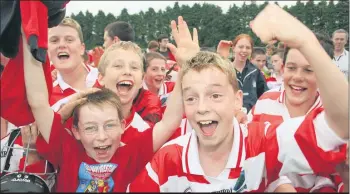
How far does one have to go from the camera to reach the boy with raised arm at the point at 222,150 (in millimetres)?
1952

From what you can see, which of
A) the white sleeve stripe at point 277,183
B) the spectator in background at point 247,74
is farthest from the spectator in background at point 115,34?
the white sleeve stripe at point 277,183

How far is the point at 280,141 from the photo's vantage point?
2.01m

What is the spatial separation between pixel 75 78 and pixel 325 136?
218cm

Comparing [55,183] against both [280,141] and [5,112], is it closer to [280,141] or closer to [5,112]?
[5,112]

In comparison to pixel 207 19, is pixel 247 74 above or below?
below

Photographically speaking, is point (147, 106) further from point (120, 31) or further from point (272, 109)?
point (120, 31)

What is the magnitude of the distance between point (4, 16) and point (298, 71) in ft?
5.30

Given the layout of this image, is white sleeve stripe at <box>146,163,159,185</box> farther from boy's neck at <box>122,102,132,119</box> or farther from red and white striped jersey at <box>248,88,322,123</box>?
red and white striped jersey at <box>248,88,322,123</box>

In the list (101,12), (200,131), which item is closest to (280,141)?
(200,131)

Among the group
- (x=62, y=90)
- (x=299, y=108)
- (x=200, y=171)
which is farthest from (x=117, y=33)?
(x=200, y=171)

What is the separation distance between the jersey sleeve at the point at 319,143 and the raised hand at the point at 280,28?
1.17ft

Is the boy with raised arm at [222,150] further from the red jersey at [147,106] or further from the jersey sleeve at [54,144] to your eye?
the red jersey at [147,106]

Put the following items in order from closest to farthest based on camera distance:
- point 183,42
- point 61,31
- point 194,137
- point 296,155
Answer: point 296,155
point 194,137
point 183,42
point 61,31

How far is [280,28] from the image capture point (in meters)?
1.72
